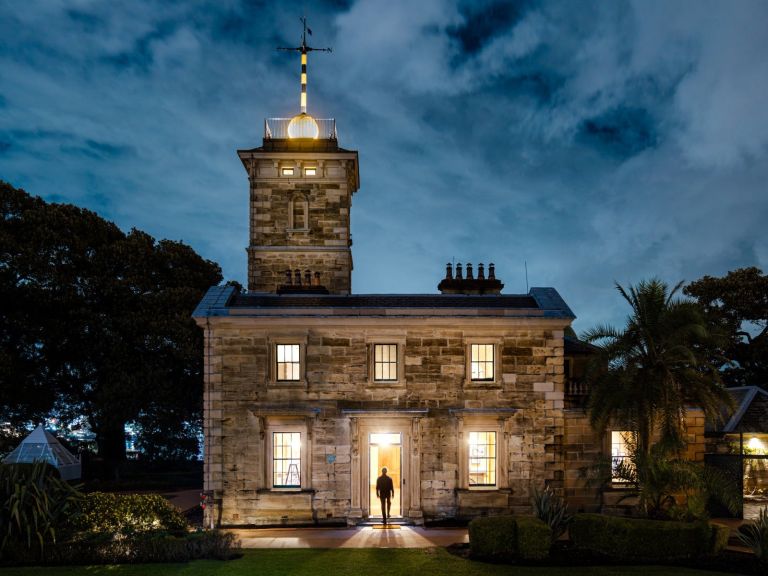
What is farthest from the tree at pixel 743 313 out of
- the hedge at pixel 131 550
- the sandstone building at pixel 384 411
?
the hedge at pixel 131 550

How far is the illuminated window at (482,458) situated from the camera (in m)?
18.3

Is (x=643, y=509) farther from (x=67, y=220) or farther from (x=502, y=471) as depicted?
(x=67, y=220)

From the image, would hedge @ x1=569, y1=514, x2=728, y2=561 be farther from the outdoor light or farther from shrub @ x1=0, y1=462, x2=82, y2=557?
shrub @ x1=0, y1=462, x2=82, y2=557

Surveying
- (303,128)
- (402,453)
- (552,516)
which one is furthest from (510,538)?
(303,128)

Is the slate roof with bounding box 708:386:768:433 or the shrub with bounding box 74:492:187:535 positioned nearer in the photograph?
the shrub with bounding box 74:492:187:535

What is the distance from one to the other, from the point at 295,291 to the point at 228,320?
3.71 m

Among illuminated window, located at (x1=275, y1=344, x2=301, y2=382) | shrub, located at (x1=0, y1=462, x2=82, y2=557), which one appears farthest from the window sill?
shrub, located at (x1=0, y1=462, x2=82, y2=557)

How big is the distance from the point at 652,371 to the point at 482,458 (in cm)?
600

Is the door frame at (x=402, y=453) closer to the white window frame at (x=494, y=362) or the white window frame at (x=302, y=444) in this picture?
the white window frame at (x=302, y=444)

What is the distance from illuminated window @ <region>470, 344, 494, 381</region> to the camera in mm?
→ 18656

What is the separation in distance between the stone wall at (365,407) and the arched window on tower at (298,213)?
10027mm

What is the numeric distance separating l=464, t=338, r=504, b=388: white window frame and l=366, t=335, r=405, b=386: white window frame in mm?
2122

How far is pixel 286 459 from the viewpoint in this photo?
18203 mm

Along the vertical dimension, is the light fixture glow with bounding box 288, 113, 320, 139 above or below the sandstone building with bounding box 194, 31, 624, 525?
above
